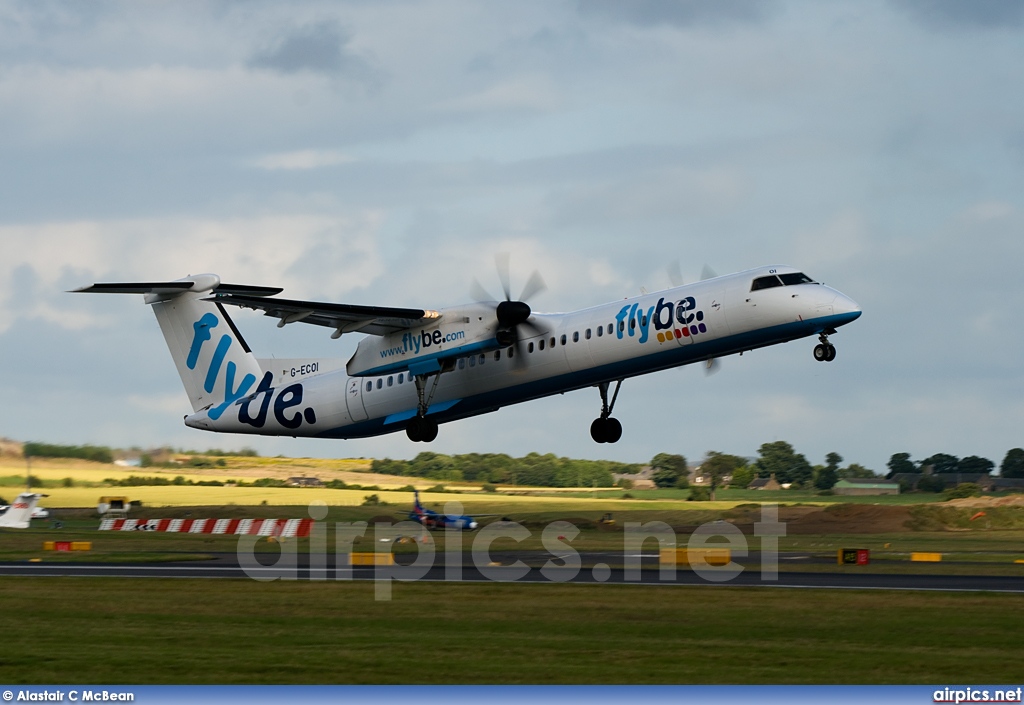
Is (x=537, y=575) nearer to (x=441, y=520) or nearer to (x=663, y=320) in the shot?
(x=663, y=320)

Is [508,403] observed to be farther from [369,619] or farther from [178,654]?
[178,654]

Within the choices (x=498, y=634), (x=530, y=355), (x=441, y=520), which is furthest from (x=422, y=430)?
(x=441, y=520)

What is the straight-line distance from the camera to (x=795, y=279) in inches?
1093

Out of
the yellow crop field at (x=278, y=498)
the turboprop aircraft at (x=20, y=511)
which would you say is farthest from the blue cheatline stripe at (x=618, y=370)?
the yellow crop field at (x=278, y=498)

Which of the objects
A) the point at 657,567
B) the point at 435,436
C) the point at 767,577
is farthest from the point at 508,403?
the point at 767,577

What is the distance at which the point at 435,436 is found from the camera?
33656 mm

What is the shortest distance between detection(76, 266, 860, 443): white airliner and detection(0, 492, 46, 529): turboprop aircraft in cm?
1043

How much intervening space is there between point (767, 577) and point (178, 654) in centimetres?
1503

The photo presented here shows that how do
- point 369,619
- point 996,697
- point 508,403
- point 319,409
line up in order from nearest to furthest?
point 996,697
point 369,619
point 508,403
point 319,409

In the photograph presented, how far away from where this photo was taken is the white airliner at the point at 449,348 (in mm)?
28109

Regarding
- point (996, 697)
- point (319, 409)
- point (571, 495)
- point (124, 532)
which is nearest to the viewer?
point (996, 697)

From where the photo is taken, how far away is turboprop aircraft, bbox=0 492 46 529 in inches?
1780

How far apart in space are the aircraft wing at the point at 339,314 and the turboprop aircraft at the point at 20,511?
17.5m

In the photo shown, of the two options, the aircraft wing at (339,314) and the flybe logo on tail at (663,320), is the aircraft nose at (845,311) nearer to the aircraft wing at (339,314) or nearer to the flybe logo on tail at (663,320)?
the flybe logo on tail at (663,320)
